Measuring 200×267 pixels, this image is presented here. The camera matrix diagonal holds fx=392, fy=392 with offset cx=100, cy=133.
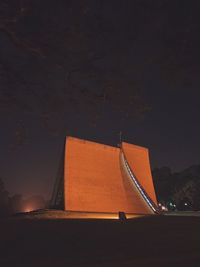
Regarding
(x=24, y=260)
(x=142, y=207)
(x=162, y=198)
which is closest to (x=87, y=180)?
(x=142, y=207)

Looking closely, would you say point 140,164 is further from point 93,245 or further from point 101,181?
point 93,245

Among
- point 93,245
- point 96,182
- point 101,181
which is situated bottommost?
point 93,245

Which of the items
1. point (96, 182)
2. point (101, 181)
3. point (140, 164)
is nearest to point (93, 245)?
point (96, 182)

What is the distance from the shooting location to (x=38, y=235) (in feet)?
29.9

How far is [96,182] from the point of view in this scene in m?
22.0

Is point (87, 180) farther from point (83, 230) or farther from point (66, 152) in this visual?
point (83, 230)

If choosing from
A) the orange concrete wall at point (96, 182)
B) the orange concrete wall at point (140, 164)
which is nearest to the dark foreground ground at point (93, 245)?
the orange concrete wall at point (96, 182)

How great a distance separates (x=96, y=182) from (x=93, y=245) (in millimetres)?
14118

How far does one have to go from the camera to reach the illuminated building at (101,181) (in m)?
20.8

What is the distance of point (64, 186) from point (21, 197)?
124ft

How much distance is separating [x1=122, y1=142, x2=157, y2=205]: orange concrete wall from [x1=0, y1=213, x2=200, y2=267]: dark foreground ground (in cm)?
1438

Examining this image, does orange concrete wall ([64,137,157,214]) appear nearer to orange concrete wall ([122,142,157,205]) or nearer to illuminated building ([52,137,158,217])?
illuminated building ([52,137,158,217])

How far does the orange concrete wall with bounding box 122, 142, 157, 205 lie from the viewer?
25641 mm

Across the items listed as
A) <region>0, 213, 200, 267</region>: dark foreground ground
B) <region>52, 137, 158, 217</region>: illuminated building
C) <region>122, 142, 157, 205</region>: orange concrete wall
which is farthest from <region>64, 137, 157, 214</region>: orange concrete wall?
<region>0, 213, 200, 267</region>: dark foreground ground
